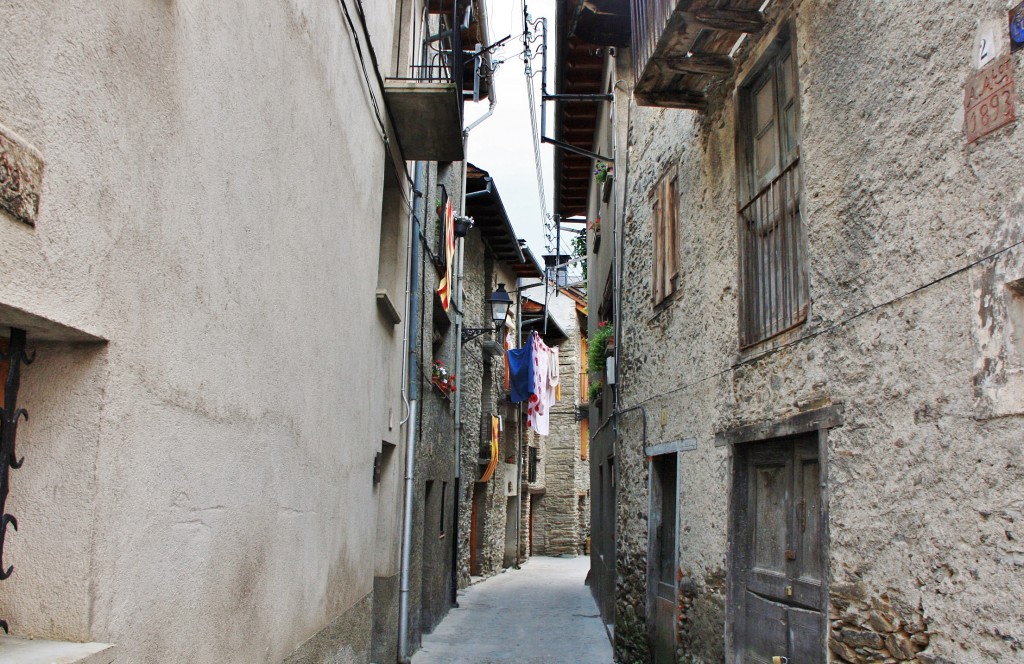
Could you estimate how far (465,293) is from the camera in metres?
15.0

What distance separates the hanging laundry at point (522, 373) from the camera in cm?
1659

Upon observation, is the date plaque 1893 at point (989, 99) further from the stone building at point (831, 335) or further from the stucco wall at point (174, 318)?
the stucco wall at point (174, 318)

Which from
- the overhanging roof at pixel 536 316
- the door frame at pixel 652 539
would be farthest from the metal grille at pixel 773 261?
the overhanging roof at pixel 536 316

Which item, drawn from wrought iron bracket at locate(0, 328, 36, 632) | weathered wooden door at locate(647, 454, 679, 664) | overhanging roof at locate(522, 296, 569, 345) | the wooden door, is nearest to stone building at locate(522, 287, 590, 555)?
overhanging roof at locate(522, 296, 569, 345)

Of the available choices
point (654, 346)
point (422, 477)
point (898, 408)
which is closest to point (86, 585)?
point (898, 408)

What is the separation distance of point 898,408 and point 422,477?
267 inches

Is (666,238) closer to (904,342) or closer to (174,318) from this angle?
(904,342)

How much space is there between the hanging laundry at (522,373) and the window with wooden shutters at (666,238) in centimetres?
890

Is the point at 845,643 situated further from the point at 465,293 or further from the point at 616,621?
the point at 465,293

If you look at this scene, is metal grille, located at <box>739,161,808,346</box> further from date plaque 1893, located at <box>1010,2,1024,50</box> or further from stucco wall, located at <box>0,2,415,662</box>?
A: stucco wall, located at <box>0,2,415,662</box>

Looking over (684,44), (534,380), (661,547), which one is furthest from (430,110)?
(534,380)

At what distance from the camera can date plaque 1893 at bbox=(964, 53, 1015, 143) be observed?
2779 mm

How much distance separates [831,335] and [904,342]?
2.33 ft

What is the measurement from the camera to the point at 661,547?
7504 millimetres
